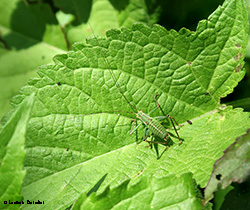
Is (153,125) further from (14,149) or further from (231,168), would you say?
(14,149)

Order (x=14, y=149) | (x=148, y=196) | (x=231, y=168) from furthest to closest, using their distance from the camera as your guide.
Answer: (x=148, y=196) → (x=231, y=168) → (x=14, y=149)

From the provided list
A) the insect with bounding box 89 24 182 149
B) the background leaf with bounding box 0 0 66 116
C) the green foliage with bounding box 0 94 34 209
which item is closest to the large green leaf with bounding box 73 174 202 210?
the green foliage with bounding box 0 94 34 209

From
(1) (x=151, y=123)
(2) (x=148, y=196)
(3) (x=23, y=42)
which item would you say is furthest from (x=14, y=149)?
(3) (x=23, y=42)

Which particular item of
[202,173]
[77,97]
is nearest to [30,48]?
[77,97]

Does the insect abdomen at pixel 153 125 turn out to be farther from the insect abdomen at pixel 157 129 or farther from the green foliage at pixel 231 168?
the green foliage at pixel 231 168

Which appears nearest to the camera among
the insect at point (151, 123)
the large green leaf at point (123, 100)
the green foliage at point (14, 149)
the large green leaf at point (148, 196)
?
the green foliage at point (14, 149)

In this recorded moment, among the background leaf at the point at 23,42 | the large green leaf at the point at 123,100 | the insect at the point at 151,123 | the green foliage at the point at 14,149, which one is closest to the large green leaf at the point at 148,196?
the large green leaf at the point at 123,100
